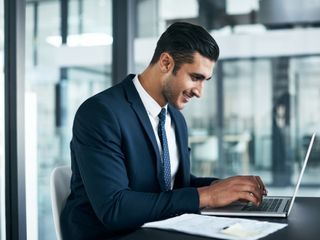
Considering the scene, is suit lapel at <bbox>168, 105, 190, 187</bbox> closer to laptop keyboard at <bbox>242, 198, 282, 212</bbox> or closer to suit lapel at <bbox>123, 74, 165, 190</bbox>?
suit lapel at <bbox>123, 74, 165, 190</bbox>

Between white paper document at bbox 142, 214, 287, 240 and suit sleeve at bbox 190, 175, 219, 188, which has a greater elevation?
white paper document at bbox 142, 214, 287, 240

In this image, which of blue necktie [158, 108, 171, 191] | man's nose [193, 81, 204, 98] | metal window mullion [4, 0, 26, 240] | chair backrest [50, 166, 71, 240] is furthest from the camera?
metal window mullion [4, 0, 26, 240]

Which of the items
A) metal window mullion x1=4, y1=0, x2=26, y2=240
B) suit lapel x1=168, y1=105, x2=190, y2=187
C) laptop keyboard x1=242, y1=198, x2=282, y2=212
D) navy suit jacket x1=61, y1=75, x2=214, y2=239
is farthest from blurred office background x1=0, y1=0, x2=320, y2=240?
laptop keyboard x1=242, y1=198, x2=282, y2=212

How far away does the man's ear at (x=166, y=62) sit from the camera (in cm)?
172

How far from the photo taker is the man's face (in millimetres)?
1703

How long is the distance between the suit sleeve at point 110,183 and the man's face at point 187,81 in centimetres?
32

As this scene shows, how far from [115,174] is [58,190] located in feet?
0.92

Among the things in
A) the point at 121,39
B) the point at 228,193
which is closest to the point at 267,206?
the point at 228,193

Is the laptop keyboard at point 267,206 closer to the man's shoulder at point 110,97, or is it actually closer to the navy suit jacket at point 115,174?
the navy suit jacket at point 115,174

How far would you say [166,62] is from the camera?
5.66ft

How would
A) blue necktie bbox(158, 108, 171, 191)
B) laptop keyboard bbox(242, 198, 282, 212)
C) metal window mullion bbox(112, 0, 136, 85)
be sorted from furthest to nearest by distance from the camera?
metal window mullion bbox(112, 0, 136, 85), blue necktie bbox(158, 108, 171, 191), laptop keyboard bbox(242, 198, 282, 212)

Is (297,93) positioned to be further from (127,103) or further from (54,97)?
(127,103)

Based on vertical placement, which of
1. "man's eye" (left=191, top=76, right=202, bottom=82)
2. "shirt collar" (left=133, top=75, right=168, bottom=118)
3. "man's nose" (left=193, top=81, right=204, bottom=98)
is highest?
"man's eye" (left=191, top=76, right=202, bottom=82)

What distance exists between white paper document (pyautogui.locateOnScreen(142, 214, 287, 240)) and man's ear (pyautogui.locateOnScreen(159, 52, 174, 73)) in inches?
24.8
